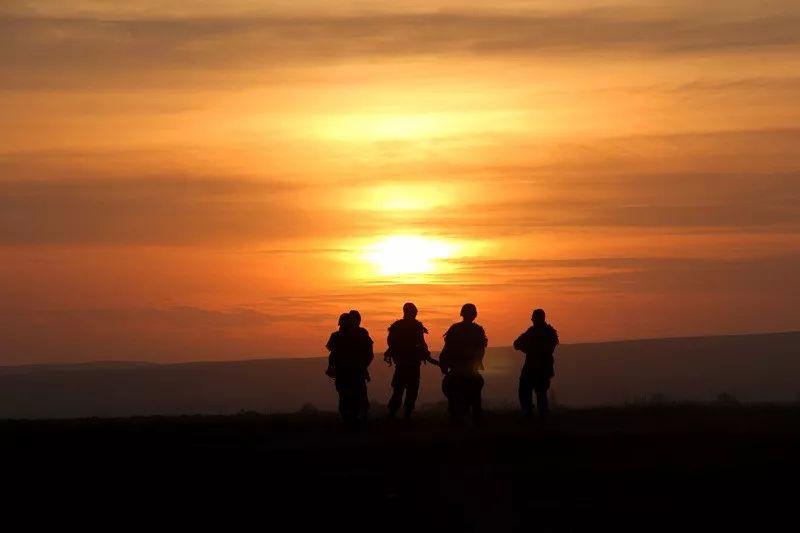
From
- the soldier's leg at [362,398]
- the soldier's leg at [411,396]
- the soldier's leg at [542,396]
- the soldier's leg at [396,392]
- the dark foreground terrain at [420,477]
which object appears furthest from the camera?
the soldier's leg at [396,392]

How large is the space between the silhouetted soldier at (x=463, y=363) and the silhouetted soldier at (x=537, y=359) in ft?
3.03

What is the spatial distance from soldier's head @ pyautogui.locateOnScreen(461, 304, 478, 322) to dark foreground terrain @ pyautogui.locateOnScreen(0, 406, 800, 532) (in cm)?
239

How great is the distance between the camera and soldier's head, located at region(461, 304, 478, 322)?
3306 centimetres

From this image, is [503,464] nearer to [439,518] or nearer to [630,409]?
[439,518]

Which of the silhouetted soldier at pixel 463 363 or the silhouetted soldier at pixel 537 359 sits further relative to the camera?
the silhouetted soldier at pixel 537 359

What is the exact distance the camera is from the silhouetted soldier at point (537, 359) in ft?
110

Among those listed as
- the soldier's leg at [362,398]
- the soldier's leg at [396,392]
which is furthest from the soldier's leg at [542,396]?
the soldier's leg at [362,398]

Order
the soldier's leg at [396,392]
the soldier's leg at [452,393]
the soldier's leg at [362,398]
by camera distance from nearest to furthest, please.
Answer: the soldier's leg at [362,398] → the soldier's leg at [452,393] → the soldier's leg at [396,392]

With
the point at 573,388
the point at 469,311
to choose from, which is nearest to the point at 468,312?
the point at 469,311

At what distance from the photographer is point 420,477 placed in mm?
21922

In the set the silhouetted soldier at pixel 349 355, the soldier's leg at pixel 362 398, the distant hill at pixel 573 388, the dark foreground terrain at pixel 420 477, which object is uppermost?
the distant hill at pixel 573 388

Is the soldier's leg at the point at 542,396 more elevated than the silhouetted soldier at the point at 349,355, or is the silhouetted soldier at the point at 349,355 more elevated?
the silhouetted soldier at the point at 349,355

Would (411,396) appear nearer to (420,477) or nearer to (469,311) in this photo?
(469,311)

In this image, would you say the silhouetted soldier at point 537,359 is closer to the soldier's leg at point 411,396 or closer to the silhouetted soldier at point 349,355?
the soldier's leg at point 411,396
